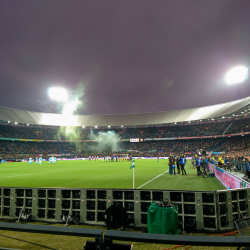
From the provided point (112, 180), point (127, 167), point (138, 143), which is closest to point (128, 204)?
point (112, 180)

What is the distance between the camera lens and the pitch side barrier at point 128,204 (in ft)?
20.8

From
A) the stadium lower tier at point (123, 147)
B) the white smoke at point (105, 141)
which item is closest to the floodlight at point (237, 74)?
the stadium lower tier at point (123, 147)

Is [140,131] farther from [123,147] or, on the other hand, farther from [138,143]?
[123,147]

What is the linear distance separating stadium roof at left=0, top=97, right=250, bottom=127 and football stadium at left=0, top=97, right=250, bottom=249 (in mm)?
407

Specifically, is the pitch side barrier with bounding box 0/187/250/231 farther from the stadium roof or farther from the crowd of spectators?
the stadium roof

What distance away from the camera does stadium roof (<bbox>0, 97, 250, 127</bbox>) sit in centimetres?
6169

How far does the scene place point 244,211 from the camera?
6688mm

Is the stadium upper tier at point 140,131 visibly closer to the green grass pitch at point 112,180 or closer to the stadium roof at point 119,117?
the stadium roof at point 119,117

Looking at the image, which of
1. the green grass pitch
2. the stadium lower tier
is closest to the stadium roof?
the stadium lower tier

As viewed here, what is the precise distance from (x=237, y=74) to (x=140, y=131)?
39918mm

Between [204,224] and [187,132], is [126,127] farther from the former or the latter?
[204,224]

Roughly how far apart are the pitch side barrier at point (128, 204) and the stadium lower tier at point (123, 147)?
52770mm

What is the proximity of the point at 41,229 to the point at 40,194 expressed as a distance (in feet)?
21.8

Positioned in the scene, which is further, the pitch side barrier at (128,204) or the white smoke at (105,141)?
the white smoke at (105,141)
